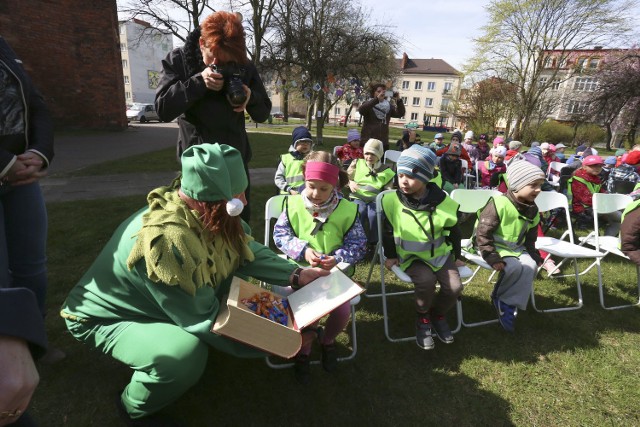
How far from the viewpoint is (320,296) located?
2.10 m

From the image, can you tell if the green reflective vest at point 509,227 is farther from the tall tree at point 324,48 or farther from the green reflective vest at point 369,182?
the tall tree at point 324,48

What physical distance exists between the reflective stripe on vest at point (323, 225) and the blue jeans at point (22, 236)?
168 centimetres

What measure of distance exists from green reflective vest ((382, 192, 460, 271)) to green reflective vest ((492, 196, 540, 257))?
543 mm

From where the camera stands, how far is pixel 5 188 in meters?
1.86

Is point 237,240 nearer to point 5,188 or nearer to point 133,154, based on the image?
point 5,188

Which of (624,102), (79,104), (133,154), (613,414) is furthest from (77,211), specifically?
(624,102)

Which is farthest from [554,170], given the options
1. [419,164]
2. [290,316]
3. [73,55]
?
[73,55]

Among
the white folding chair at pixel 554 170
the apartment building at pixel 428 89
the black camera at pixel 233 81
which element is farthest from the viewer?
Answer: the apartment building at pixel 428 89

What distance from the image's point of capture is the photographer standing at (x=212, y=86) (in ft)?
7.70

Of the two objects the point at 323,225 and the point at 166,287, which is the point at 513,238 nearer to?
the point at 323,225

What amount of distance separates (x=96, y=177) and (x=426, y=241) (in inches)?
286

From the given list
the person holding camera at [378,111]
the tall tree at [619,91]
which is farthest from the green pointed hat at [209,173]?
the tall tree at [619,91]

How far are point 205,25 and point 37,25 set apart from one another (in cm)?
1512

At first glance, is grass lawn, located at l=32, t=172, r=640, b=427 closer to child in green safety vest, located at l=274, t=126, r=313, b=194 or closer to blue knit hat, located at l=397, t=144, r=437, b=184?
blue knit hat, located at l=397, t=144, r=437, b=184
